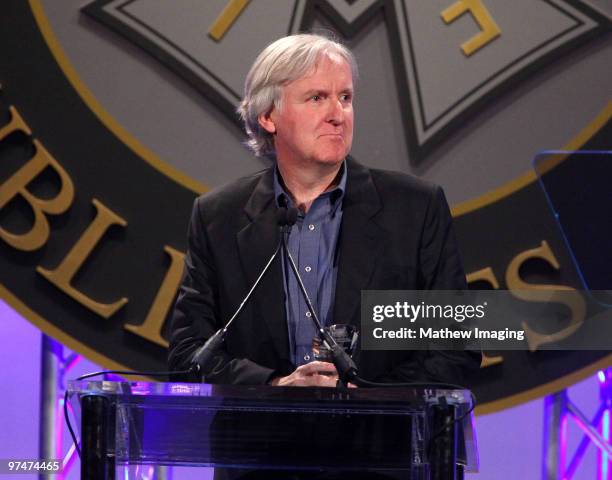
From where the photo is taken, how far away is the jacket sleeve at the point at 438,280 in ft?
7.41

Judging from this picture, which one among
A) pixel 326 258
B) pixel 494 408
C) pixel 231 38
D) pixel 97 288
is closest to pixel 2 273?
pixel 97 288

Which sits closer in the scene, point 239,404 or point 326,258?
point 239,404

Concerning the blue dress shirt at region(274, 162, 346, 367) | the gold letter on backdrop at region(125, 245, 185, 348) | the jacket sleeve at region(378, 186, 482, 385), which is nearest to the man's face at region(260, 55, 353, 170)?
the blue dress shirt at region(274, 162, 346, 367)

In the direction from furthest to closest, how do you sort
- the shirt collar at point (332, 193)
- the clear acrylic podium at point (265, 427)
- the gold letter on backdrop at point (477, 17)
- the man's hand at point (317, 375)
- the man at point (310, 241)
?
1. the gold letter on backdrop at point (477, 17)
2. the shirt collar at point (332, 193)
3. the man at point (310, 241)
4. the man's hand at point (317, 375)
5. the clear acrylic podium at point (265, 427)

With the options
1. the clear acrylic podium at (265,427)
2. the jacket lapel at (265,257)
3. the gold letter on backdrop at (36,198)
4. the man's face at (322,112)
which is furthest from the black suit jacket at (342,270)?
the gold letter on backdrop at (36,198)

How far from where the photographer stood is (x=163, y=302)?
3289mm

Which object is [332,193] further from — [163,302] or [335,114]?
[163,302]

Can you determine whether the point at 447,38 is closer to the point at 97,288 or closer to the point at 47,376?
the point at 97,288

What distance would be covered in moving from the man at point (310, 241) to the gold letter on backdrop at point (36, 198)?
0.90 metres

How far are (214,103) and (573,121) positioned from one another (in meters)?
1.12

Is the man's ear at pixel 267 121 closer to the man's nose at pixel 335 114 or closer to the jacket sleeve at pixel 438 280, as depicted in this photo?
the man's nose at pixel 335 114

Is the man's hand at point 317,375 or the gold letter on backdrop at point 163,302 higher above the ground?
the gold letter on backdrop at point 163,302

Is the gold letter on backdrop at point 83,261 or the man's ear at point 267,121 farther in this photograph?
the gold letter on backdrop at point 83,261

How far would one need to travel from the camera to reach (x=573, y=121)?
3301 millimetres
